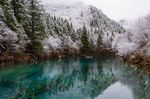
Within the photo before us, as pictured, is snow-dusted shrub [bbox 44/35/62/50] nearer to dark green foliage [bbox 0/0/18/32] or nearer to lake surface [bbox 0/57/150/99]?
dark green foliage [bbox 0/0/18/32]

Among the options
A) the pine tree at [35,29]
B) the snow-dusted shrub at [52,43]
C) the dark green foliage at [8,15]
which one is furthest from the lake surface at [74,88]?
the snow-dusted shrub at [52,43]

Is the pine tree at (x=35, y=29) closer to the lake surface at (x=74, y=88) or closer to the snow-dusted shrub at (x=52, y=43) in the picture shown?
the snow-dusted shrub at (x=52, y=43)

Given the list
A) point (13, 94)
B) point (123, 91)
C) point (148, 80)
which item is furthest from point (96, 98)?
point (148, 80)

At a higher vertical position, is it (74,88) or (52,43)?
(52,43)

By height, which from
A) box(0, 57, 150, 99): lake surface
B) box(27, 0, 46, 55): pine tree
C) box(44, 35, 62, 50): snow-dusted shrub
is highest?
box(27, 0, 46, 55): pine tree

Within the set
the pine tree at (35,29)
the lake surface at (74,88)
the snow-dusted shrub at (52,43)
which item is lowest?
the lake surface at (74,88)

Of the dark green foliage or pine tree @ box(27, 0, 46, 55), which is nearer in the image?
the dark green foliage

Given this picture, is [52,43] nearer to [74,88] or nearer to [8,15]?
[8,15]

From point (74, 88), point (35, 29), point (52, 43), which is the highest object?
point (35, 29)

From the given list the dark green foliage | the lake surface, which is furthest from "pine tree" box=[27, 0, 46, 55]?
the lake surface

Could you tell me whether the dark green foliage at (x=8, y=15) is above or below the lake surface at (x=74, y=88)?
above

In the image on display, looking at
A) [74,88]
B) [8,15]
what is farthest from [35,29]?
[74,88]

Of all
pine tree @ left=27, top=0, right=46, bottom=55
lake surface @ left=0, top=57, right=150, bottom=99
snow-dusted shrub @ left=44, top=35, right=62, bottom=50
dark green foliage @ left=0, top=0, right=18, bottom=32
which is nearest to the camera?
lake surface @ left=0, top=57, right=150, bottom=99

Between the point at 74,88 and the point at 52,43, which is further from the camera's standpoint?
the point at 52,43
